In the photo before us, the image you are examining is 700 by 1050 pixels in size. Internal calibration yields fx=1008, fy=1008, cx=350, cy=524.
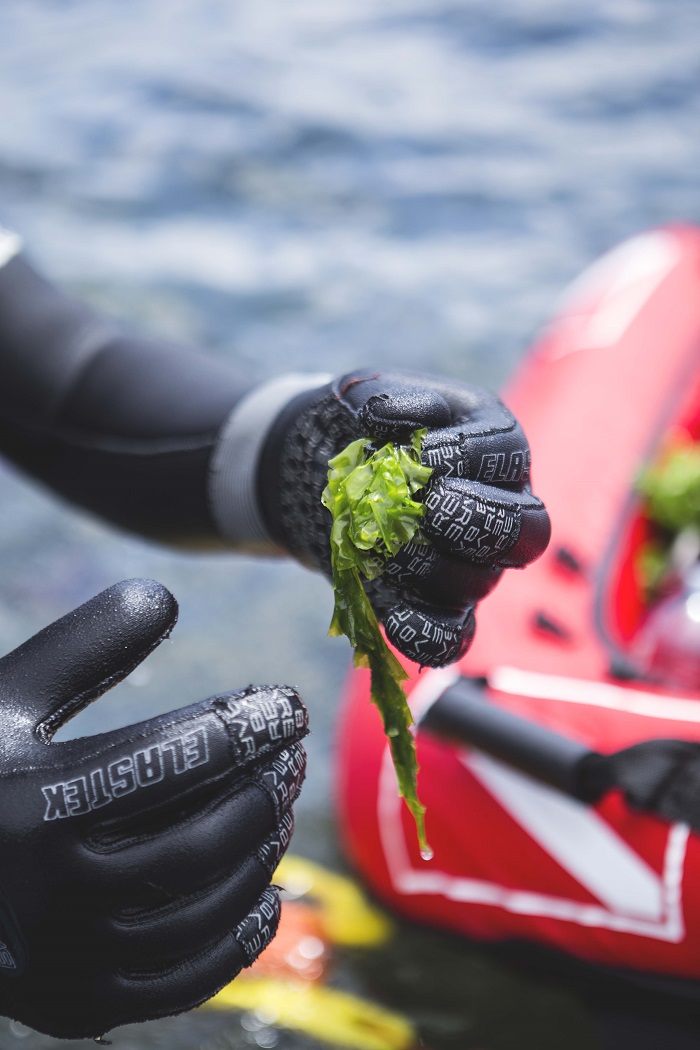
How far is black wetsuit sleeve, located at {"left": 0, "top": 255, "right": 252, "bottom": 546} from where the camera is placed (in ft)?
6.57

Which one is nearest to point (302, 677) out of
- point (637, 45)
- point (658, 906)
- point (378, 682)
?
point (658, 906)

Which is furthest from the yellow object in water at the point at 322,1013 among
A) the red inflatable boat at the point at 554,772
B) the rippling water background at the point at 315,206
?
the red inflatable boat at the point at 554,772

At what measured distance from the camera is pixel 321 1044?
206 centimetres

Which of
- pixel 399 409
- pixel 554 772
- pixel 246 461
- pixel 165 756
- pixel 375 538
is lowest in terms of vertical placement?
pixel 554 772

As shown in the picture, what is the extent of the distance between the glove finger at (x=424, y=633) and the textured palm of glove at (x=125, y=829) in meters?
0.15

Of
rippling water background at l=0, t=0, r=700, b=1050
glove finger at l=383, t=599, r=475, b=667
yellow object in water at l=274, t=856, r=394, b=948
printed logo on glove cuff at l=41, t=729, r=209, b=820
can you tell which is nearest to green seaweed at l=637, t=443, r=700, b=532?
rippling water background at l=0, t=0, r=700, b=1050

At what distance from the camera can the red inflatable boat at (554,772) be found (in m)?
1.82

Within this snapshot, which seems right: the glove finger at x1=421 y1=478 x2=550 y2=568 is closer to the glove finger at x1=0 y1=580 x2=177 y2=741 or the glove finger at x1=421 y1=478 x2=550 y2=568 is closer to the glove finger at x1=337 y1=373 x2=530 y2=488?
the glove finger at x1=337 y1=373 x2=530 y2=488

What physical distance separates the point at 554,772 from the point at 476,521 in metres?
0.84

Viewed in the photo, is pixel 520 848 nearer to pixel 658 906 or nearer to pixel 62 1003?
pixel 658 906

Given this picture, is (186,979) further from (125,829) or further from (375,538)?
(375,538)

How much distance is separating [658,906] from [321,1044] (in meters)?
0.77

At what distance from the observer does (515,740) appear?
6.22ft

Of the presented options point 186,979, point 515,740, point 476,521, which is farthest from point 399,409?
point 515,740
